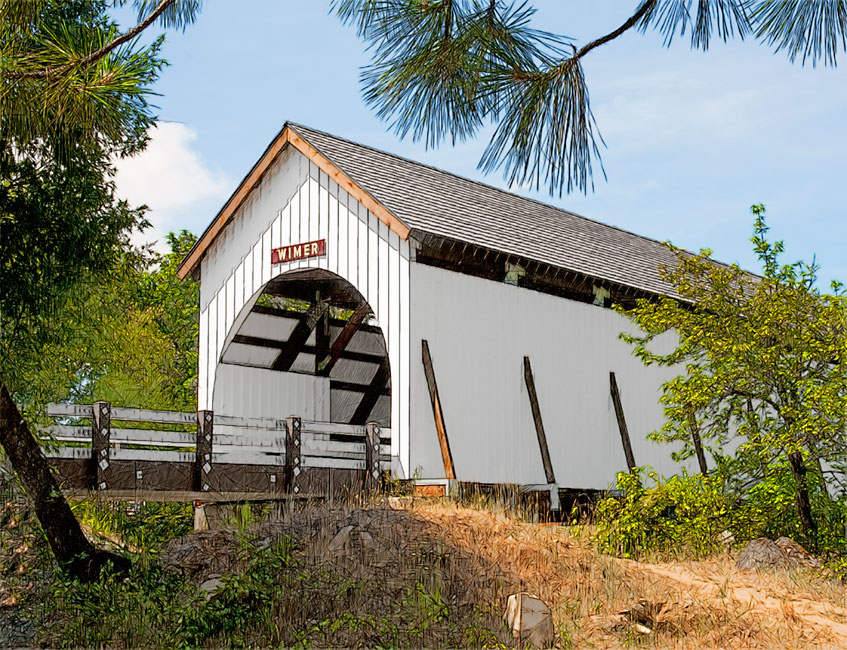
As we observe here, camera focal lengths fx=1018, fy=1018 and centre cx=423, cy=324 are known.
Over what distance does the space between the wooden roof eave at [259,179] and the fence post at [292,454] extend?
347 cm

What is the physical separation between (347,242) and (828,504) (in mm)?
8737

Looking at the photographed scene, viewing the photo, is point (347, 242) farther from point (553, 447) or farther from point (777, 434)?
point (777, 434)

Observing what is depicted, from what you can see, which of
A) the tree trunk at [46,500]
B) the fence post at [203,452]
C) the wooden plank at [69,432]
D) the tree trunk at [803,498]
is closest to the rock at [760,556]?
the tree trunk at [803,498]

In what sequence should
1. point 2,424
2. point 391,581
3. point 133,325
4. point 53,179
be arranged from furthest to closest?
point 133,325 < point 53,179 < point 2,424 < point 391,581

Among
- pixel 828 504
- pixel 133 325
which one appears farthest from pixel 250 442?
pixel 133 325

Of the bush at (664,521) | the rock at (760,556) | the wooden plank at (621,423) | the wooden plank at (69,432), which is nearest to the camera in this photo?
the rock at (760,556)

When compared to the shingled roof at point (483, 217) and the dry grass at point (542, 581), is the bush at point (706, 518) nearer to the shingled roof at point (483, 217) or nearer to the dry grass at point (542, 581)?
the dry grass at point (542, 581)

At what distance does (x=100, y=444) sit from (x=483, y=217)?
9.22 m

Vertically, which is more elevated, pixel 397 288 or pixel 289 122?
pixel 289 122

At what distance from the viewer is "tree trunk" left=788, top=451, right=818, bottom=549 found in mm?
14305

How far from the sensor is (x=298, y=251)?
1844 centimetres

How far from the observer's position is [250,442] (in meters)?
16.2

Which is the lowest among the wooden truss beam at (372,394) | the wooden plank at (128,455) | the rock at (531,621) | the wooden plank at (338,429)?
the rock at (531,621)

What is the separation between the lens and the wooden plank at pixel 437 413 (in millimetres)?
16141
